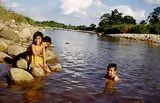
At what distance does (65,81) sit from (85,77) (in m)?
1.65

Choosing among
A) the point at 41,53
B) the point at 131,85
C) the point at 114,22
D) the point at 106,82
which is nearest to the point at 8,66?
the point at 41,53

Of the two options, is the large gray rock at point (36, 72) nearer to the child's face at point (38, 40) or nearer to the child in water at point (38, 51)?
the child in water at point (38, 51)

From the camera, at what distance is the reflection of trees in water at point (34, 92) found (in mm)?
9852

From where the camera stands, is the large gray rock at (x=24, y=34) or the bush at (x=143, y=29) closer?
the large gray rock at (x=24, y=34)

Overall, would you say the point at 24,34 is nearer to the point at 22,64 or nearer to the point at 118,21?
the point at 22,64

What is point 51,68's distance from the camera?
599 inches

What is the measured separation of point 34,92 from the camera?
1075 centimetres

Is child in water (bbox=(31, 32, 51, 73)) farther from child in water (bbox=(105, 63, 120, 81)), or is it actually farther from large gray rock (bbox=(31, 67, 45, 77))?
child in water (bbox=(105, 63, 120, 81))

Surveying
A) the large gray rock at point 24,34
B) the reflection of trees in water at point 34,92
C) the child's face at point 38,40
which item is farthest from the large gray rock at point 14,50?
the large gray rock at point 24,34

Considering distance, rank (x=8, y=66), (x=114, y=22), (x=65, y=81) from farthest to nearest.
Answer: (x=114, y=22)
(x=8, y=66)
(x=65, y=81)

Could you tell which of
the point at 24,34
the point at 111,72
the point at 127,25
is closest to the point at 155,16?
the point at 127,25

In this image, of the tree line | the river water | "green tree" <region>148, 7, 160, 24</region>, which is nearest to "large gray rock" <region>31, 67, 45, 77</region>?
the river water

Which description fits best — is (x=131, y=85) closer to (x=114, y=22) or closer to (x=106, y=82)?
(x=106, y=82)

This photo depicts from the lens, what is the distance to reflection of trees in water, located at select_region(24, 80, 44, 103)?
32.3ft
